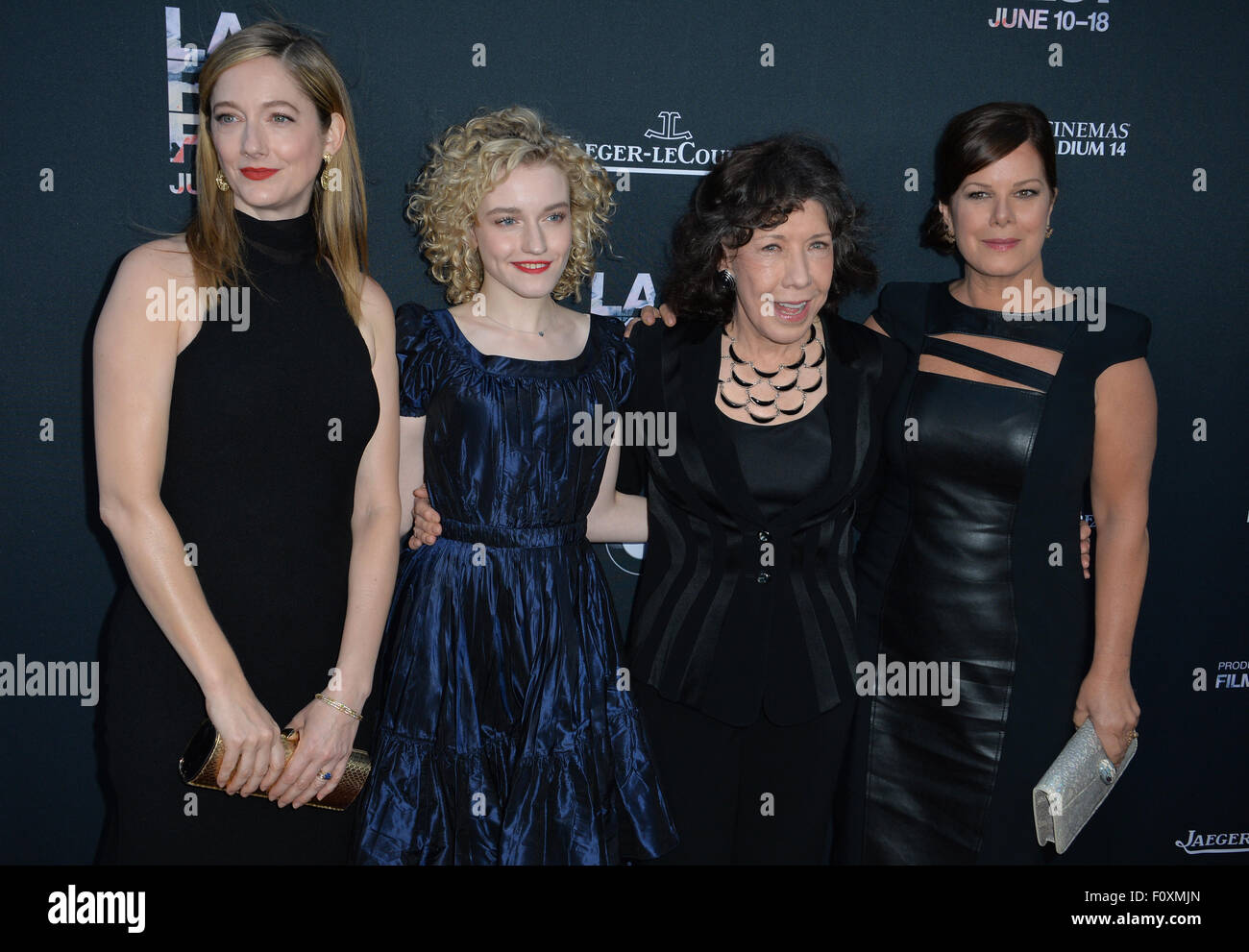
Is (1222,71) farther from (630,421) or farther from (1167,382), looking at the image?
(630,421)

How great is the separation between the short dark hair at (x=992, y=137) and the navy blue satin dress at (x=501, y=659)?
1136mm

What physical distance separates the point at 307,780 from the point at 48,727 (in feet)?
4.45

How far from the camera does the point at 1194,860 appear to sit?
3615 mm

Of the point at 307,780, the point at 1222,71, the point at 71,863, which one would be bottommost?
the point at 71,863

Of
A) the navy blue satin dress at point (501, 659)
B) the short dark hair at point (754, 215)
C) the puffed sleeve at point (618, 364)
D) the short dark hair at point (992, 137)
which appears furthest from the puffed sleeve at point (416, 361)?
the short dark hair at point (992, 137)

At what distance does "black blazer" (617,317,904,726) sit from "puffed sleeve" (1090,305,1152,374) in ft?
1.90

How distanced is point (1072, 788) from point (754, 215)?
1.63 m

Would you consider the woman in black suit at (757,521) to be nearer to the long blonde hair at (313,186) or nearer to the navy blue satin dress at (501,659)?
the navy blue satin dress at (501,659)

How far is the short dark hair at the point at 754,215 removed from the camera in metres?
2.48

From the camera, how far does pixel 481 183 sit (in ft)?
7.98

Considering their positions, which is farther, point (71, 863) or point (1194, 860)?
point (1194, 860)

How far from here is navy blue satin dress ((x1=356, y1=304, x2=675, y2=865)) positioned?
93.4 inches

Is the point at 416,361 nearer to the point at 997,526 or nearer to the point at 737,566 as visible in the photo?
the point at 737,566

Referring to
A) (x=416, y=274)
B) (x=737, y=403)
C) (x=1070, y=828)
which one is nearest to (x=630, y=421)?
(x=737, y=403)
